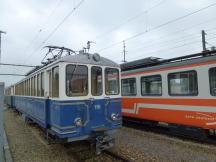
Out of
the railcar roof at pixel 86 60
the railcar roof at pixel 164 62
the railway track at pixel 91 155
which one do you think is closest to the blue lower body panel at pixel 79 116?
the railway track at pixel 91 155

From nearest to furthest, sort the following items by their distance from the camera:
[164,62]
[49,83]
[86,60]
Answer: [86,60] → [49,83] → [164,62]

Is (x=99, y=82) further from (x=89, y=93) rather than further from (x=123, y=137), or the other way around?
(x=123, y=137)

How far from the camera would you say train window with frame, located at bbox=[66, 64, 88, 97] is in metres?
6.60

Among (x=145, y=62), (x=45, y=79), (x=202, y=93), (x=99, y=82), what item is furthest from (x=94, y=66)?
(x=145, y=62)

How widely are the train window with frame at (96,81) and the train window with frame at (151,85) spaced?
11.4 feet

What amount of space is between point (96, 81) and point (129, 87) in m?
4.93

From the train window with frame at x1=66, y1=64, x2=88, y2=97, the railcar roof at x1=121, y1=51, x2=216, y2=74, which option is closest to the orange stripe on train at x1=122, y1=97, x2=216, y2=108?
the railcar roof at x1=121, y1=51, x2=216, y2=74

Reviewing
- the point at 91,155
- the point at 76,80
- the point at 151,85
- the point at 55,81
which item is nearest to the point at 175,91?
the point at 151,85

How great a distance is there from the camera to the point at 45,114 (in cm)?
771

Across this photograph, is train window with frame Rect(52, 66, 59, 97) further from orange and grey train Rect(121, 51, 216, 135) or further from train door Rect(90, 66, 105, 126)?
orange and grey train Rect(121, 51, 216, 135)

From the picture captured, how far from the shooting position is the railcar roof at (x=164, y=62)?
27.4 feet

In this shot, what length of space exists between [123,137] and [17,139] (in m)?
4.28

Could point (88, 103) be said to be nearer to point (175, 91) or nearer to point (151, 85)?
Result: point (175, 91)

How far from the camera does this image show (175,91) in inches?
364
